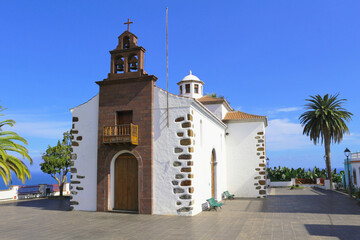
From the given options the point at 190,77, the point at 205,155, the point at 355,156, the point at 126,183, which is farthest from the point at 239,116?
the point at 355,156

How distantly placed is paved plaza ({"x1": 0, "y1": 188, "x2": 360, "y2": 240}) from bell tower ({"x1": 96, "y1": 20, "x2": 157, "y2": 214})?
943 millimetres

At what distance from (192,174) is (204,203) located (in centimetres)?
235

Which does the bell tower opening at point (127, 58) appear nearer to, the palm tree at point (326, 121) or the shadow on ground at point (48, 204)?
the shadow on ground at point (48, 204)

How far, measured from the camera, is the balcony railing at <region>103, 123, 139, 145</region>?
13.0 meters

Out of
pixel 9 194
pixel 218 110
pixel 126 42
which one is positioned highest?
pixel 126 42

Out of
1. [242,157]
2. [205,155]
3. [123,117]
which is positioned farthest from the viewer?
[242,157]

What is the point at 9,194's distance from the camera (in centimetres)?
2062

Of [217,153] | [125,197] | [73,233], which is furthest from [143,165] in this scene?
[217,153]

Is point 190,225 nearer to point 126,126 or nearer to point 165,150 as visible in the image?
point 165,150

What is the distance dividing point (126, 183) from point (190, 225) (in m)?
4.27

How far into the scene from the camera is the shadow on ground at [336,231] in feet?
28.2

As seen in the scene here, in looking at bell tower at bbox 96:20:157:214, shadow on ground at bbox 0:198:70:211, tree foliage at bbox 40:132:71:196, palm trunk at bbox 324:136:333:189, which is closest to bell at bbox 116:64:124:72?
Result: bell tower at bbox 96:20:157:214

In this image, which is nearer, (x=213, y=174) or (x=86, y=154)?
(x=86, y=154)

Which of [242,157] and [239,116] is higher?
[239,116]
